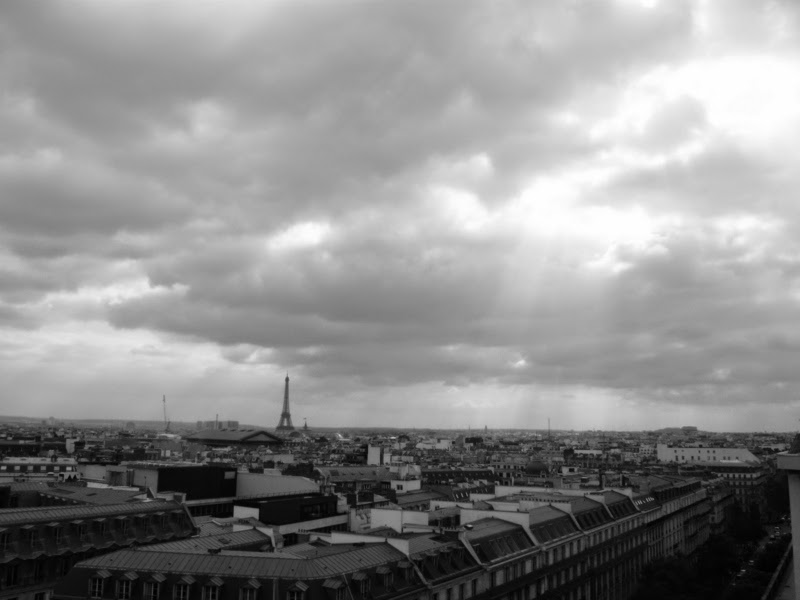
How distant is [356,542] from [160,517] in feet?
79.8

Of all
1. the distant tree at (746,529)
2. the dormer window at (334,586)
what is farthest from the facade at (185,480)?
the distant tree at (746,529)

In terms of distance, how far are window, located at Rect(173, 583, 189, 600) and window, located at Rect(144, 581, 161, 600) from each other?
1.25 m

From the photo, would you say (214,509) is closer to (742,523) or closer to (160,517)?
(160,517)

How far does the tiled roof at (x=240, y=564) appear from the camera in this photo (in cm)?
4916

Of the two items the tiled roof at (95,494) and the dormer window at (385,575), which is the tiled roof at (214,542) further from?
the tiled roof at (95,494)

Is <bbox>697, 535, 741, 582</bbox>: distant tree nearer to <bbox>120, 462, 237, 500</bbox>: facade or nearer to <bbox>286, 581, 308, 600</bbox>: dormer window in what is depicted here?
<bbox>120, 462, 237, 500</bbox>: facade

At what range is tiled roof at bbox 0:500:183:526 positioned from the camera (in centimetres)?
6331

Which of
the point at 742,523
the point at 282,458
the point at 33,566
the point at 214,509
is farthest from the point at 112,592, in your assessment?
the point at 282,458

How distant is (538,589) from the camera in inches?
2928

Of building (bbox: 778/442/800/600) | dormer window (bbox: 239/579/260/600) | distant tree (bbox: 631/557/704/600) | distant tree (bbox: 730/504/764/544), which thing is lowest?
distant tree (bbox: 730/504/764/544)

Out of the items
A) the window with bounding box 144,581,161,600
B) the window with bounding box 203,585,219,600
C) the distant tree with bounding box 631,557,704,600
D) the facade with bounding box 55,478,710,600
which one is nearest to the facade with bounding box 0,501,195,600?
the facade with bounding box 55,478,710,600

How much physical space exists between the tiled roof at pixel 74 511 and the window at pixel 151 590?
712 inches

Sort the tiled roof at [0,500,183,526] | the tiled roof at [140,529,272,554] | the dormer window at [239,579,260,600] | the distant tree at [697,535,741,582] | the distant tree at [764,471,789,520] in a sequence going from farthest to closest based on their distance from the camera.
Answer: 1. the distant tree at [764,471,789,520]
2. the distant tree at [697,535,741,582]
3. the tiled roof at [0,500,183,526]
4. the tiled roof at [140,529,272,554]
5. the dormer window at [239,579,260,600]

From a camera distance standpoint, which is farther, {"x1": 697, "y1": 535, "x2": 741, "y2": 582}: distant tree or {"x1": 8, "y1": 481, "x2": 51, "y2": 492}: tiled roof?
{"x1": 697, "y1": 535, "x2": 741, "y2": 582}: distant tree
